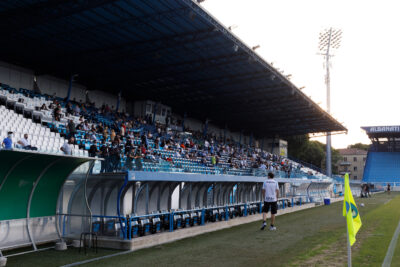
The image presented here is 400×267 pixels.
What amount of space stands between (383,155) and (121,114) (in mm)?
55958

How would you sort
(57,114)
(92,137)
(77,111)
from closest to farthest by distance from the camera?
(92,137)
(57,114)
(77,111)

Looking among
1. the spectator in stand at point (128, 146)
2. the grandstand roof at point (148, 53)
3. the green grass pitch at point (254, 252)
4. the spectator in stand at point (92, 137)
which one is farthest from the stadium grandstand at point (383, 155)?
the green grass pitch at point (254, 252)

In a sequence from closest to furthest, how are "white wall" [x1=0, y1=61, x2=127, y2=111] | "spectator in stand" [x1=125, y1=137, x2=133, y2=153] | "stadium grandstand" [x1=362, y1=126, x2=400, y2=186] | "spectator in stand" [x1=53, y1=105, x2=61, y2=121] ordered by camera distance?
"spectator in stand" [x1=125, y1=137, x2=133, y2=153]
"spectator in stand" [x1=53, y1=105, x2=61, y2=121]
"white wall" [x1=0, y1=61, x2=127, y2=111]
"stadium grandstand" [x1=362, y1=126, x2=400, y2=186]

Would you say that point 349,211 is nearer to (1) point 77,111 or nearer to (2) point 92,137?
(2) point 92,137

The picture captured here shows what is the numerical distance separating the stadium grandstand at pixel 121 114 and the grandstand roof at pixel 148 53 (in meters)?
0.08

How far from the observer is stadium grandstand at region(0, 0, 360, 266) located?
36.1ft

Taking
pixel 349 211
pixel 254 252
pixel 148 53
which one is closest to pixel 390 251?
pixel 254 252

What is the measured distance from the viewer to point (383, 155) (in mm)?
69875

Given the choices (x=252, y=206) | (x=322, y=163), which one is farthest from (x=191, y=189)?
(x=322, y=163)

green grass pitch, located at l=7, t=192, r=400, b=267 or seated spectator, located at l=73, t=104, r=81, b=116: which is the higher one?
seated spectator, located at l=73, t=104, r=81, b=116

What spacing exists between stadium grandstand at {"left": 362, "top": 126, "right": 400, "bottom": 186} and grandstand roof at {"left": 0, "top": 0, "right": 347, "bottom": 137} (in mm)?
33783

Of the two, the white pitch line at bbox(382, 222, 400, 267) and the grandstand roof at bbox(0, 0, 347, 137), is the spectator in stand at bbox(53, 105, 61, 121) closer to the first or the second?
the grandstand roof at bbox(0, 0, 347, 137)

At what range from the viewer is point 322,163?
87812 mm

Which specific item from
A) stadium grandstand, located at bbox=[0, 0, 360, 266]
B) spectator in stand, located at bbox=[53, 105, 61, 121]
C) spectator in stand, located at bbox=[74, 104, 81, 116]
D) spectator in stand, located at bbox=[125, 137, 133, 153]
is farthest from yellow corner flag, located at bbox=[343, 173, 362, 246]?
spectator in stand, located at bbox=[74, 104, 81, 116]
